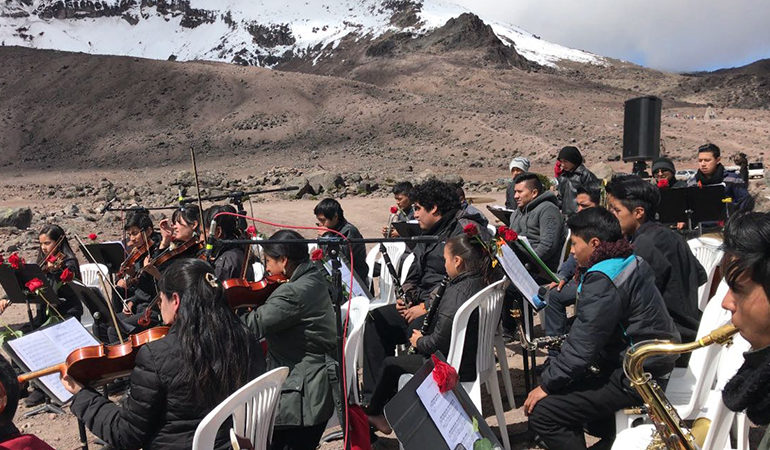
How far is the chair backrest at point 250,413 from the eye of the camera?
2.55 m

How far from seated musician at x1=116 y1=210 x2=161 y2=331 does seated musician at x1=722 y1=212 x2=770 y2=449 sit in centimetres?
478

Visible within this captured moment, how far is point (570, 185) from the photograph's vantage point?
741cm

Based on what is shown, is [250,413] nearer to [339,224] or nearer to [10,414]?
[10,414]

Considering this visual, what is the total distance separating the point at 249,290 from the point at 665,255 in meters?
2.54

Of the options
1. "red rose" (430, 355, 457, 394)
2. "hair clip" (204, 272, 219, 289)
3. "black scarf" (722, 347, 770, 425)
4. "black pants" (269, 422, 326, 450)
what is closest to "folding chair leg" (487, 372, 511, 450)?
"black pants" (269, 422, 326, 450)

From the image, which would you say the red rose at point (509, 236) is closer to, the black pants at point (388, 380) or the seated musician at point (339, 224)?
the black pants at point (388, 380)

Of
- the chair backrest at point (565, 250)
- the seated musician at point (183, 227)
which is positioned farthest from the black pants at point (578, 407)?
the seated musician at point (183, 227)

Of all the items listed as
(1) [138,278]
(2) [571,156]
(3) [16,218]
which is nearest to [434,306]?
(1) [138,278]

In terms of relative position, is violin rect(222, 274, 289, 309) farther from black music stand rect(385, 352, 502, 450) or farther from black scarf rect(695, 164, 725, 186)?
black scarf rect(695, 164, 725, 186)

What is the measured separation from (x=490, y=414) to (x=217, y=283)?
2768 mm

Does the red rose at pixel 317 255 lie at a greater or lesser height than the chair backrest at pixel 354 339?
greater

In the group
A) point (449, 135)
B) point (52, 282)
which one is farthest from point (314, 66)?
point (52, 282)

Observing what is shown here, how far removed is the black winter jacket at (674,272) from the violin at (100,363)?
2.84 meters

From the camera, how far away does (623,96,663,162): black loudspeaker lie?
1171 cm
